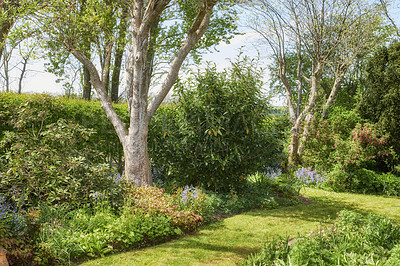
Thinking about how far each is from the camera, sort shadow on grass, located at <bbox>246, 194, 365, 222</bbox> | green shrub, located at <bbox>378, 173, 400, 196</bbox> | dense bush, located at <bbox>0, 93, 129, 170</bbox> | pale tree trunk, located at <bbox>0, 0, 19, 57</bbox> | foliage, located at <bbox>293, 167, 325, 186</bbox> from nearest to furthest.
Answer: dense bush, located at <bbox>0, 93, 129, 170</bbox> → shadow on grass, located at <bbox>246, 194, 365, 222</bbox> → pale tree trunk, located at <bbox>0, 0, 19, 57</bbox> → green shrub, located at <bbox>378, 173, 400, 196</bbox> → foliage, located at <bbox>293, 167, 325, 186</bbox>

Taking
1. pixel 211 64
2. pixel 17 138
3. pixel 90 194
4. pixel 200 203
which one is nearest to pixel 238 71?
pixel 211 64

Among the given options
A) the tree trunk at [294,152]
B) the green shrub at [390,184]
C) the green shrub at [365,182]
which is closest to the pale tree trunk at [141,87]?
the tree trunk at [294,152]

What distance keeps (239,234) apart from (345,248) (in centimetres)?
213

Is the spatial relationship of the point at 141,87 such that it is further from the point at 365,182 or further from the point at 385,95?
the point at 385,95

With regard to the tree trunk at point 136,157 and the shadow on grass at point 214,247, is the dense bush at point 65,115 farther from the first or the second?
the shadow on grass at point 214,247

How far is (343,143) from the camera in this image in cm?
1048

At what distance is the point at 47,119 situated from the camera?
289 inches

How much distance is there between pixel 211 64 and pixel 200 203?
3.48 metres

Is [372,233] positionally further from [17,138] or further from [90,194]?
[17,138]

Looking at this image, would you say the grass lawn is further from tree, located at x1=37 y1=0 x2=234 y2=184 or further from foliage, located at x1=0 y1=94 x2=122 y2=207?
tree, located at x1=37 y1=0 x2=234 y2=184

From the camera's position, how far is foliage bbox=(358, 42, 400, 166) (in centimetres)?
1080

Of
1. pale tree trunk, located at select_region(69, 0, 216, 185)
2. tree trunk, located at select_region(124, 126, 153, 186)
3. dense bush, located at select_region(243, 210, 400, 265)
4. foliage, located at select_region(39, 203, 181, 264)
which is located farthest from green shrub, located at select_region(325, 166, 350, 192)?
foliage, located at select_region(39, 203, 181, 264)

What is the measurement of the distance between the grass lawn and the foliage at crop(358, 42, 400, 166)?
3.02 m

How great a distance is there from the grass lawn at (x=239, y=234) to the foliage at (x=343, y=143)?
6.31ft
